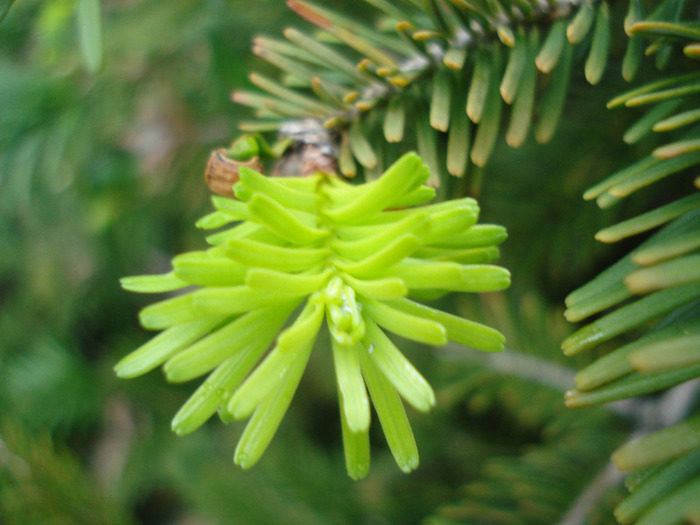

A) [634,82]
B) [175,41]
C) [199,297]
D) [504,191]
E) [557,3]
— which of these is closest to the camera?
[199,297]

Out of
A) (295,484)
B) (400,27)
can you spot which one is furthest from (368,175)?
(295,484)

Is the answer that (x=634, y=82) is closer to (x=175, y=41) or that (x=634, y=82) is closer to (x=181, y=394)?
(x=175, y=41)

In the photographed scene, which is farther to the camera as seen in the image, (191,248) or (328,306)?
(191,248)

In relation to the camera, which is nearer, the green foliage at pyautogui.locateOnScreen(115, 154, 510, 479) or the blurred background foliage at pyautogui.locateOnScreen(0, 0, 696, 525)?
the green foliage at pyautogui.locateOnScreen(115, 154, 510, 479)

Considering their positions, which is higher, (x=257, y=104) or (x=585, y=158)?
(x=257, y=104)

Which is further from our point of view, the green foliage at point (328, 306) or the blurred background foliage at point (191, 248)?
the blurred background foliage at point (191, 248)

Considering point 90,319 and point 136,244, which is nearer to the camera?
point 136,244

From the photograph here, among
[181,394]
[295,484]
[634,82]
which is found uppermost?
[634,82]

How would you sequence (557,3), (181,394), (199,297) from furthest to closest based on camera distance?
(181,394)
(557,3)
(199,297)
